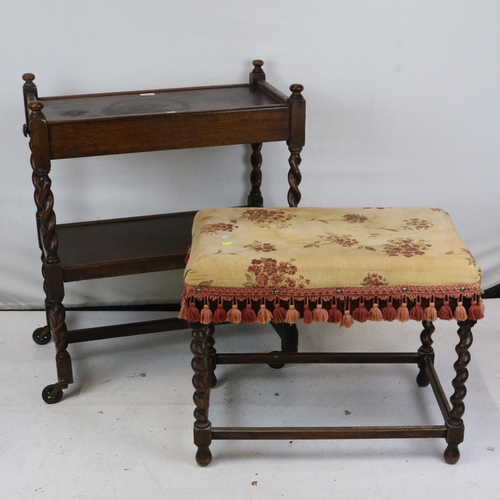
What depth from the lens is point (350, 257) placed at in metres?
2.28

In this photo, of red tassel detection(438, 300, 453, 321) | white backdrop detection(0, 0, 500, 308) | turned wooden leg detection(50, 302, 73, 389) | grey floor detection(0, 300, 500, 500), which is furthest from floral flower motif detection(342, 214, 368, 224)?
turned wooden leg detection(50, 302, 73, 389)

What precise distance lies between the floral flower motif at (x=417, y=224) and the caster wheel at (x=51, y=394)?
1.31 metres

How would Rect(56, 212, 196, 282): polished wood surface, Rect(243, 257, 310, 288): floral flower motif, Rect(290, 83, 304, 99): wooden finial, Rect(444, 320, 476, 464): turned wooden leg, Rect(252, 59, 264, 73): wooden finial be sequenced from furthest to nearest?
1. Rect(252, 59, 264, 73): wooden finial
2. Rect(56, 212, 196, 282): polished wood surface
3. Rect(290, 83, 304, 99): wooden finial
4. Rect(444, 320, 476, 464): turned wooden leg
5. Rect(243, 257, 310, 288): floral flower motif

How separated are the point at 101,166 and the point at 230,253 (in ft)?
3.68

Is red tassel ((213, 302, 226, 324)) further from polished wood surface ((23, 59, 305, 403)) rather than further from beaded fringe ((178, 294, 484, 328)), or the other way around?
polished wood surface ((23, 59, 305, 403))

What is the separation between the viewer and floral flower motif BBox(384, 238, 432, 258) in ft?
7.55

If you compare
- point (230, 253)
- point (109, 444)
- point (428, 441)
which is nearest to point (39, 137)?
point (230, 253)

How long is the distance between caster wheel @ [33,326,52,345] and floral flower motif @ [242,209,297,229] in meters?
1.05

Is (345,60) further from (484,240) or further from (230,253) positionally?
(230,253)

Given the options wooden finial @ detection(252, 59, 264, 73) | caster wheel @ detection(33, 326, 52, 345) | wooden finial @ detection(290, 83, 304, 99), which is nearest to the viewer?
wooden finial @ detection(290, 83, 304, 99)

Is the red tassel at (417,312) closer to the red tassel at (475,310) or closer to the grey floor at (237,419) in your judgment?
the red tassel at (475,310)

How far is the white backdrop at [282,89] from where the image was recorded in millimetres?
3059

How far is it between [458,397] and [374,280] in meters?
0.48

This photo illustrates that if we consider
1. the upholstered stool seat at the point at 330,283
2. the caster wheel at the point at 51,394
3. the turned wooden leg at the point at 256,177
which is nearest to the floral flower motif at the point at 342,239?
the upholstered stool seat at the point at 330,283
